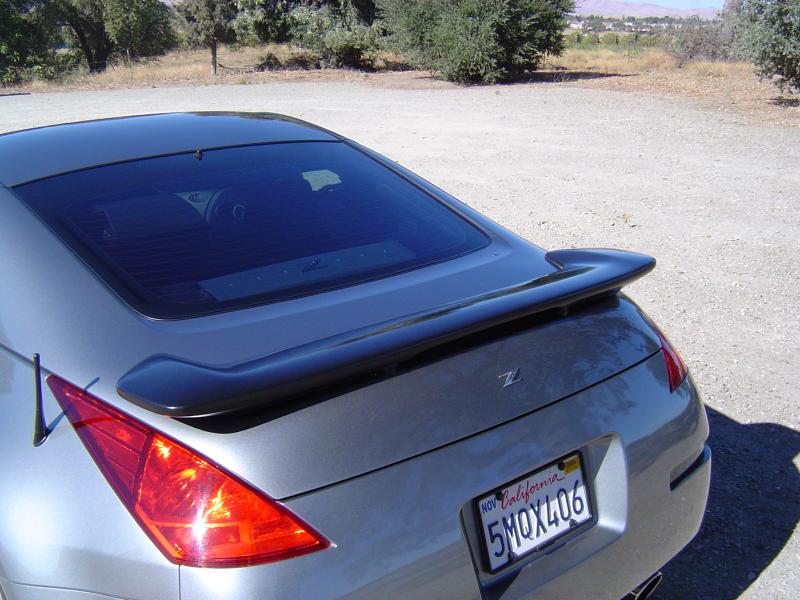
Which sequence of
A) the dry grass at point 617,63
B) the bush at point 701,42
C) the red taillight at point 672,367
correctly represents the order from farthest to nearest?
the bush at point 701,42 < the dry grass at point 617,63 < the red taillight at point 672,367

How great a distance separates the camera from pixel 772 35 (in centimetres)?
1438

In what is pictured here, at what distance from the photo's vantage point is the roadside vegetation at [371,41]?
20.3 m

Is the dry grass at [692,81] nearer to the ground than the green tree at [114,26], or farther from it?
nearer to the ground

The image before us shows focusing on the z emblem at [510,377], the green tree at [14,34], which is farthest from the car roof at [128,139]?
the green tree at [14,34]

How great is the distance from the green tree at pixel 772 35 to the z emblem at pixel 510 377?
14.9 m

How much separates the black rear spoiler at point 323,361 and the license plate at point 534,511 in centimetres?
40

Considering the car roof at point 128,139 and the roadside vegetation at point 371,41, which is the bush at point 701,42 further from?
the car roof at point 128,139

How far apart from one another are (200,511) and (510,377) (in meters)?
0.79

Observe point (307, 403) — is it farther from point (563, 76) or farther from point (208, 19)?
point (208, 19)

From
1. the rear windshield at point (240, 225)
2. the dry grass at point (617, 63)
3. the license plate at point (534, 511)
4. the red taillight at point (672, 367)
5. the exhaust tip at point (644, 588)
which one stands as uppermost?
the rear windshield at point (240, 225)

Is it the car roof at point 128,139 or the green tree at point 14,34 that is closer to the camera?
the car roof at point 128,139

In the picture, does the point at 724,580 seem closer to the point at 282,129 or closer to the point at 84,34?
the point at 282,129

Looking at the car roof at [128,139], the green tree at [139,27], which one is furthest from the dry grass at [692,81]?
the green tree at [139,27]

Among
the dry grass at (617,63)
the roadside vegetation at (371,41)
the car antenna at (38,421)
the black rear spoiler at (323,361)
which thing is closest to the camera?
the black rear spoiler at (323,361)
